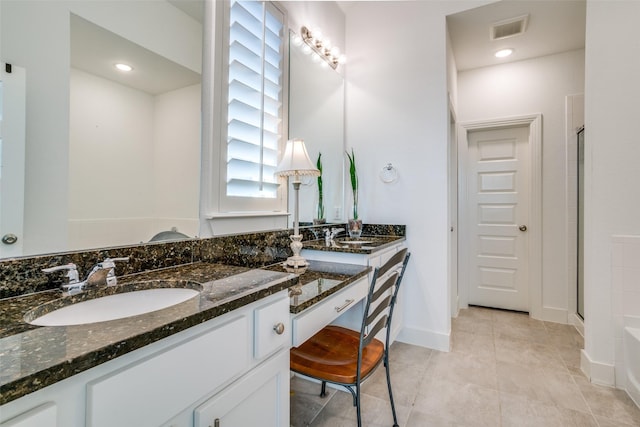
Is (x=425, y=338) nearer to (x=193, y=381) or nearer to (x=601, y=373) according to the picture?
(x=601, y=373)

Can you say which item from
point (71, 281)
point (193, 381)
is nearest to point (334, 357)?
point (193, 381)

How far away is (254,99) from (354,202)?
134cm

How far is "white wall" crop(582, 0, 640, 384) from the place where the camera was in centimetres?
182

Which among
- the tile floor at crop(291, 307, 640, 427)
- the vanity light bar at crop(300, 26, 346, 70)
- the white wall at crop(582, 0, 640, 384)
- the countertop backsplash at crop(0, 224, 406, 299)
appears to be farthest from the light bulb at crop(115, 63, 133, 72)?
the white wall at crop(582, 0, 640, 384)

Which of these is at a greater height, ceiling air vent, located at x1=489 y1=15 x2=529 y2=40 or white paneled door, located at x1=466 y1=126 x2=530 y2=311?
ceiling air vent, located at x1=489 y1=15 x2=529 y2=40

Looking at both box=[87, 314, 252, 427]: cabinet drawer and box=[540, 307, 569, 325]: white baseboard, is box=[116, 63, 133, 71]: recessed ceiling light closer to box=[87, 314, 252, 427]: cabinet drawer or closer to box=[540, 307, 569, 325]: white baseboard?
box=[87, 314, 252, 427]: cabinet drawer

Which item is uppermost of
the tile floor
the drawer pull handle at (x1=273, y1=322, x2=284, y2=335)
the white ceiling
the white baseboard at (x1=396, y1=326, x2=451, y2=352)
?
the white ceiling

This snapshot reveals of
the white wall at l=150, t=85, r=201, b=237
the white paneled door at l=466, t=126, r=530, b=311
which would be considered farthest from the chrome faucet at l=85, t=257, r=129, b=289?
the white paneled door at l=466, t=126, r=530, b=311

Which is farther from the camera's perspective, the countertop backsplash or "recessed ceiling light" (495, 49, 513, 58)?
"recessed ceiling light" (495, 49, 513, 58)

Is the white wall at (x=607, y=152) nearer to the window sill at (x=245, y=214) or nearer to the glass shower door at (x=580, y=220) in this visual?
the glass shower door at (x=580, y=220)

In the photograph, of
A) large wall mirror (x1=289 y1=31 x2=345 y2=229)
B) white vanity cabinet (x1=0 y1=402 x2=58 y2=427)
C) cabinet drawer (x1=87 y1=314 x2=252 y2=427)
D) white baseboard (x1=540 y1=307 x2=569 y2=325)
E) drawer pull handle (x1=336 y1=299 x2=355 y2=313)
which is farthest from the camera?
white baseboard (x1=540 y1=307 x2=569 y2=325)

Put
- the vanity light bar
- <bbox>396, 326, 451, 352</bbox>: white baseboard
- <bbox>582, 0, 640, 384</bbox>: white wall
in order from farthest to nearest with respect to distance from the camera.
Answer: <bbox>396, 326, 451, 352</bbox>: white baseboard, the vanity light bar, <bbox>582, 0, 640, 384</bbox>: white wall

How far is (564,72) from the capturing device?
2871mm

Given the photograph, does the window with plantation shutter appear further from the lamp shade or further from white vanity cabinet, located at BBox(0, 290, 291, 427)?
white vanity cabinet, located at BBox(0, 290, 291, 427)
